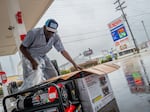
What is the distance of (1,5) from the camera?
4758mm

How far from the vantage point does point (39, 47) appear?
8.01 ft

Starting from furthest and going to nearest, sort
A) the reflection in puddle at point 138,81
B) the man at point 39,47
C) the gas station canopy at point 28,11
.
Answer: the gas station canopy at point 28,11, the reflection in puddle at point 138,81, the man at point 39,47

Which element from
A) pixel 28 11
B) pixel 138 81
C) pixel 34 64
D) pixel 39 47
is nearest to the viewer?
pixel 34 64

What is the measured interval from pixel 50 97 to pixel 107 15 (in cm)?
3784

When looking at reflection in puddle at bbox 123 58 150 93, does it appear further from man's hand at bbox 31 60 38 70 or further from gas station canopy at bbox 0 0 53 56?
gas station canopy at bbox 0 0 53 56

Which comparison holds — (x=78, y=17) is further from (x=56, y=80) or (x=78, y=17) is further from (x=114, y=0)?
(x=56, y=80)

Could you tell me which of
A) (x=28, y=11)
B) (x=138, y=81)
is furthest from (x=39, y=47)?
(x=28, y=11)

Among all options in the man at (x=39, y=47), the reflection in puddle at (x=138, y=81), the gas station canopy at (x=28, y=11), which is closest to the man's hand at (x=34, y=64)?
the man at (x=39, y=47)

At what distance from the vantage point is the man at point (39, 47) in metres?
2.19

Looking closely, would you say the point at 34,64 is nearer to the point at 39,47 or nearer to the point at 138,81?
the point at 39,47

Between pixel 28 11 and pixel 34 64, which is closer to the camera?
pixel 34 64

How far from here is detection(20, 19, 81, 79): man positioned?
2.19 meters

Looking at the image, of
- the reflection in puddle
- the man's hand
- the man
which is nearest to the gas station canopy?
the man

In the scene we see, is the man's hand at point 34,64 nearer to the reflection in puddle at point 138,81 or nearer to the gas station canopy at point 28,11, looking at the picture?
the reflection in puddle at point 138,81
